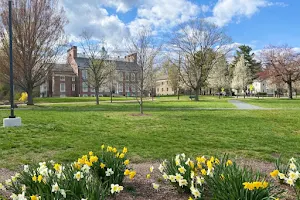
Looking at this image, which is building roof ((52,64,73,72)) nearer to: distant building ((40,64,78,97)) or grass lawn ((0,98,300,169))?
distant building ((40,64,78,97))

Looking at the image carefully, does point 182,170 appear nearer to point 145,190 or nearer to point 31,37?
point 145,190

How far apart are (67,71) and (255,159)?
66.2 meters

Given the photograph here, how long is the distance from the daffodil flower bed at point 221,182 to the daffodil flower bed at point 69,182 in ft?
2.08

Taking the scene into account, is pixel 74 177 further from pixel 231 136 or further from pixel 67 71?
pixel 67 71

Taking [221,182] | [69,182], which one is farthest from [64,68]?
[221,182]

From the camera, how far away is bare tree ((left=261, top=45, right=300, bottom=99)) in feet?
147

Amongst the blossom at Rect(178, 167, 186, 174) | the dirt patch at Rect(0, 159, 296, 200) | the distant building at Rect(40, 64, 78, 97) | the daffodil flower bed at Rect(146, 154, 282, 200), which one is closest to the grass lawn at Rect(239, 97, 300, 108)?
the dirt patch at Rect(0, 159, 296, 200)

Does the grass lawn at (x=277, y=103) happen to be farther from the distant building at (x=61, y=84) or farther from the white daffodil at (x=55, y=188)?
the distant building at (x=61, y=84)

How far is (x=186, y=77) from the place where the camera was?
142ft

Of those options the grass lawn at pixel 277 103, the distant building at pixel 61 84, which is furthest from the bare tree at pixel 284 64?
the distant building at pixel 61 84

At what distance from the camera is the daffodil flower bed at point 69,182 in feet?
8.71

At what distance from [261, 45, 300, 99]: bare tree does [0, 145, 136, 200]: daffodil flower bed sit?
160ft

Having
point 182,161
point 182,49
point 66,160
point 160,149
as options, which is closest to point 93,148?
point 66,160

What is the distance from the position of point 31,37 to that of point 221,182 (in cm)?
2562
